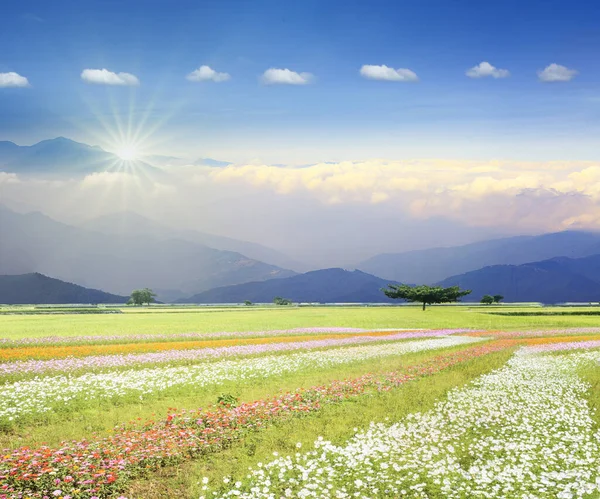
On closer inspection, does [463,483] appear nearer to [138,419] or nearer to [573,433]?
[573,433]

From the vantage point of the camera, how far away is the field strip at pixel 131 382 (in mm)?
17578

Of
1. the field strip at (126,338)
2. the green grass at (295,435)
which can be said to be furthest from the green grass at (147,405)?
the field strip at (126,338)

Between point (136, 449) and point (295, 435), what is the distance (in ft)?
13.9

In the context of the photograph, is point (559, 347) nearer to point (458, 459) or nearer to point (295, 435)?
point (458, 459)

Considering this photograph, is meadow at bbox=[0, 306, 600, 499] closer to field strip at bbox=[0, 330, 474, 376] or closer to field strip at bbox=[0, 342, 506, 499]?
field strip at bbox=[0, 342, 506, 499]

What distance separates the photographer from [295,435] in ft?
44.8

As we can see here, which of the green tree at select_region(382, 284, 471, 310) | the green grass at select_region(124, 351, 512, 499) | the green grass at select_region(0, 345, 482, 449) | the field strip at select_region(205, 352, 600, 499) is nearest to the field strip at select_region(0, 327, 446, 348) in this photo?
the green grass at select_region(0, 345, 482, 449)

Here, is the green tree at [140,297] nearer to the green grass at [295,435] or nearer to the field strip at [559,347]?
the field strip at [559,347]

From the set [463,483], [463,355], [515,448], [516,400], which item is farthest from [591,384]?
[463,483]

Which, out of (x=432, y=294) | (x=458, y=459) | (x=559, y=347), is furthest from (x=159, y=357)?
(x=432, y=294)

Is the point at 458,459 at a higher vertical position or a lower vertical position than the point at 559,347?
higher

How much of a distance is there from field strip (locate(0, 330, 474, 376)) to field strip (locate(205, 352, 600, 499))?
637 inches

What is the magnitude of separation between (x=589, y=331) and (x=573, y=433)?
39.1m

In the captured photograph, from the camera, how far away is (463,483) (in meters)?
10.4
